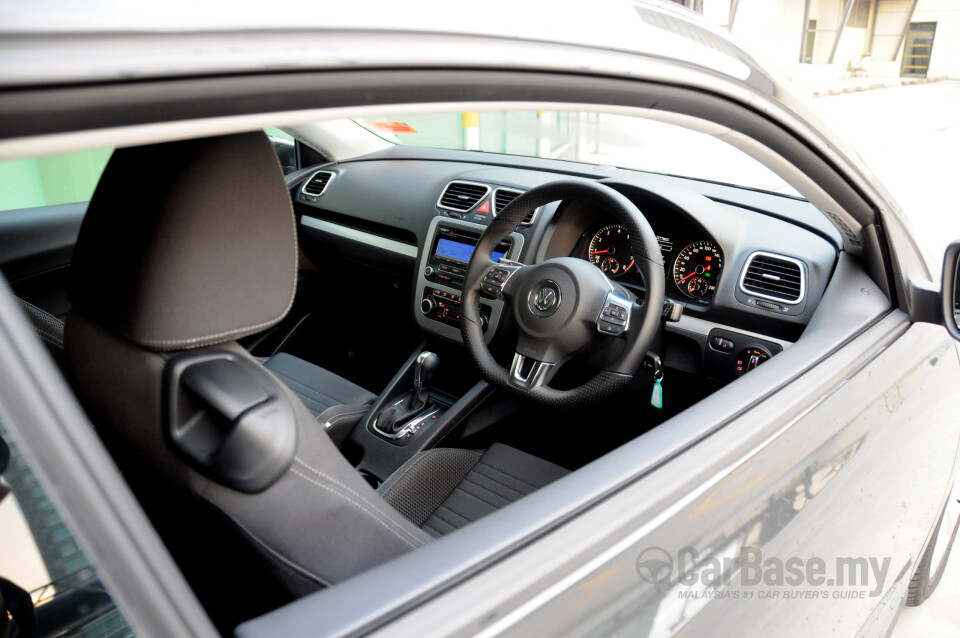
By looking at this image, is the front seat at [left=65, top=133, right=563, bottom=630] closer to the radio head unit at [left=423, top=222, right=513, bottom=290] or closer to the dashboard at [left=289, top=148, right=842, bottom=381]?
the dashboard at [left=289, top=148, right=842, bottom=381]

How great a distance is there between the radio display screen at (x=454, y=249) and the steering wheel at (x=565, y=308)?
53 cm

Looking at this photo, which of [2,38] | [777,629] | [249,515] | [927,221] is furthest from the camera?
[927,221]

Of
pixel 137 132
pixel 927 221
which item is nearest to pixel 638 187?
pixel 137 132

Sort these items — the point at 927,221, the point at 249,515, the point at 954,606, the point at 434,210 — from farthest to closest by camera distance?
the point at 927,221 → the point at 434,210 → the point at 954,606 → the point at 249,515

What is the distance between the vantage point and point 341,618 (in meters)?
0.71

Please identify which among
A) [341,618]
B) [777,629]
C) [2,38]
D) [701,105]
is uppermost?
[2,38]

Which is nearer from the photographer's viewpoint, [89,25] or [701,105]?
[89,25]

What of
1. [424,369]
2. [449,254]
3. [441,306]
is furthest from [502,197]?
[424,369]

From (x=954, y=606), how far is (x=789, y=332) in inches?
48.7

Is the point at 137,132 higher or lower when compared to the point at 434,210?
higher

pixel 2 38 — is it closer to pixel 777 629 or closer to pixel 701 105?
pixel 701 105

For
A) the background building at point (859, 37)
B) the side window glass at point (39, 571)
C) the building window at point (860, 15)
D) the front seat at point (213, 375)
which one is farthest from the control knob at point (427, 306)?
the building window at point (860, 15)

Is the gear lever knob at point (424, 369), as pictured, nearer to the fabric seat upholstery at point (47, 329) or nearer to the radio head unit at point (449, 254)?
the radio head unit at point (449, 254)

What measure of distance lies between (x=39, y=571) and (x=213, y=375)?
0.42 metres
